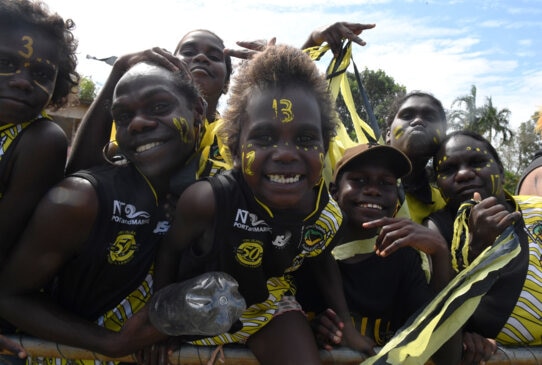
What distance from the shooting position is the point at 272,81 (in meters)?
1.96

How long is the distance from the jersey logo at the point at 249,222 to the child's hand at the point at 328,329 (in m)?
0.51

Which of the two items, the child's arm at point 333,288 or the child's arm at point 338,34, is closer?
the child's arm at point 333,288

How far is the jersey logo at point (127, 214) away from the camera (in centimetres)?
184

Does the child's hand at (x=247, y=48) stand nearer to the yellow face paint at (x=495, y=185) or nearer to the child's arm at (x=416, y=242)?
the child's arm at (x=416, y=242)

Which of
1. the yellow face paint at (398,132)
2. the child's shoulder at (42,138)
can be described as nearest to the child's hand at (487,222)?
the yellow face paint at (398,132)

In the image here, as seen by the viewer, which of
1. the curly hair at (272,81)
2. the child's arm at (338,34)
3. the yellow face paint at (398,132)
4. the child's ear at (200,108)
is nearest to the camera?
the curly hair at (272,81)

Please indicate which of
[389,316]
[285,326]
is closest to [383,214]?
[389,316]

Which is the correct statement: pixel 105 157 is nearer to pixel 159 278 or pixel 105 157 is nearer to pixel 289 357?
pixel 159 278

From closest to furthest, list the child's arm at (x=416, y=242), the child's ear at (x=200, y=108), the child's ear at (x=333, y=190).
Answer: the child's arm at (x=416, y=242) → the child's ear at (x=200, y=108) → the child's ear at (x=333, y=190)

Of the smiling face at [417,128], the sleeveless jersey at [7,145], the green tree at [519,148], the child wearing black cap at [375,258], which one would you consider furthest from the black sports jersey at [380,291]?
the green tree at [519,148]

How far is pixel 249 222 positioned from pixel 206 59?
1.35 metres

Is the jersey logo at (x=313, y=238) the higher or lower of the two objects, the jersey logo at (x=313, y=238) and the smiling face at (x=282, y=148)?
the lower

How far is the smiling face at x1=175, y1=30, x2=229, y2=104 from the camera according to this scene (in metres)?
2.88

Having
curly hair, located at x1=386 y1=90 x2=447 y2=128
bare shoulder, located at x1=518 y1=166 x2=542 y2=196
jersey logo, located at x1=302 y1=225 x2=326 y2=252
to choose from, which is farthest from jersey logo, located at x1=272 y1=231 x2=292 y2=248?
bare shoulder, located at x1=518 y1=166 x2=542 y2=196
